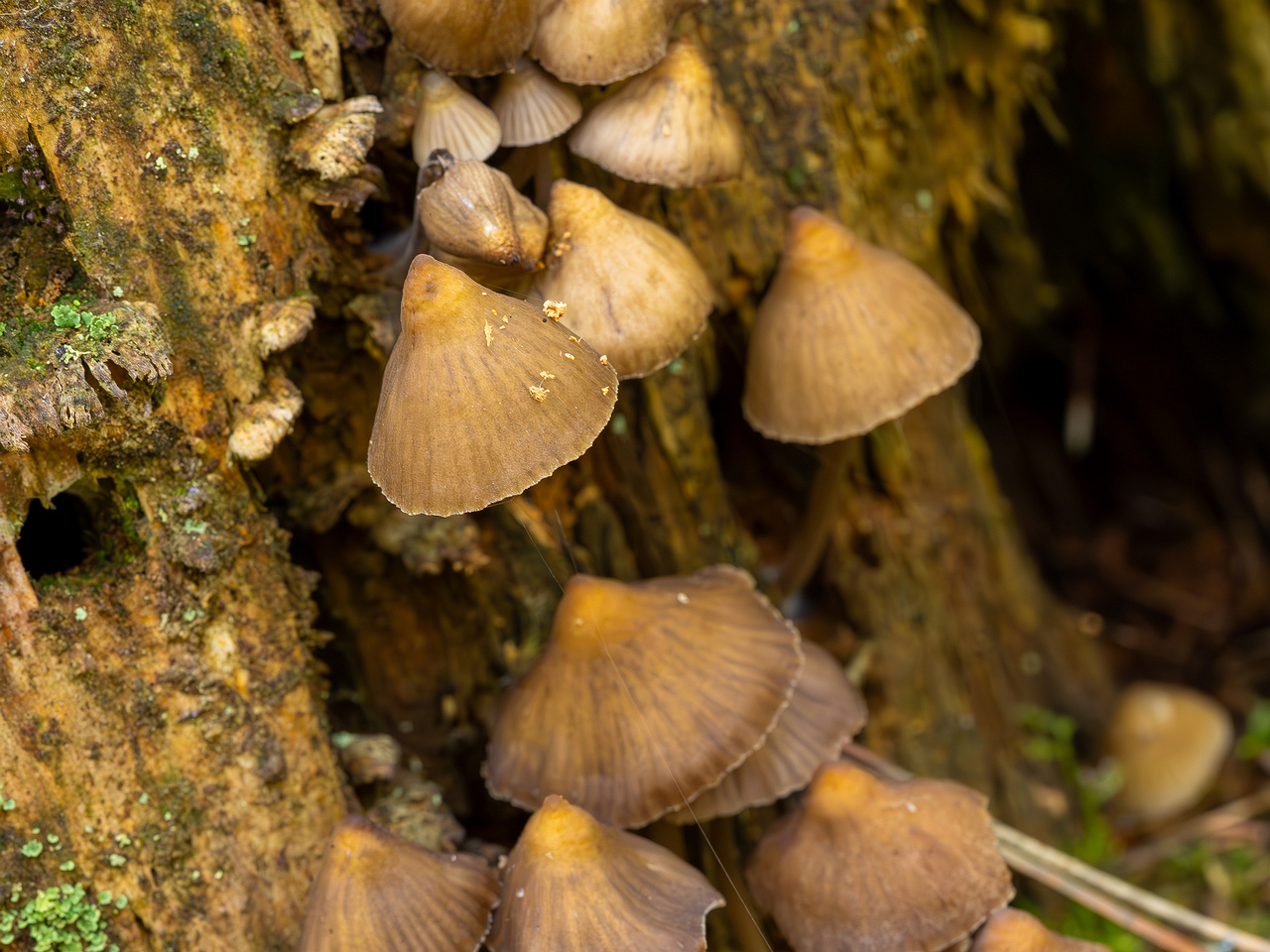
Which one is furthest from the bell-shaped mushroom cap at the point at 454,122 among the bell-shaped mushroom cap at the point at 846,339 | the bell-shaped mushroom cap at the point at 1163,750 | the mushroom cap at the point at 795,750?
the bell-shaped mushroom cap at the point at 1163,750

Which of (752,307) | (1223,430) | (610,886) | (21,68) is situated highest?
(21,68)

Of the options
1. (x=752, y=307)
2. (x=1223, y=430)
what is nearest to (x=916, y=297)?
(x=752, y=307)

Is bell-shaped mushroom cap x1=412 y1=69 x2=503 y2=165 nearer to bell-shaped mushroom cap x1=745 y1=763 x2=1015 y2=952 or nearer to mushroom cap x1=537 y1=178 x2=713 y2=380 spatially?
mushroom cap x1=537 y1=178 x2=713 y2=380

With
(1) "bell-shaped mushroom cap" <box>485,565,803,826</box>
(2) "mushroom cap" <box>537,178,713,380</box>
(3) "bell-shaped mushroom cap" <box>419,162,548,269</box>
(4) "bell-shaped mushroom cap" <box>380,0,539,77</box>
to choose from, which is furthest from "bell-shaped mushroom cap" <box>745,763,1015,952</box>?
(4) "bell-shaped mushroom cap" <box>380,0,539,77</box>

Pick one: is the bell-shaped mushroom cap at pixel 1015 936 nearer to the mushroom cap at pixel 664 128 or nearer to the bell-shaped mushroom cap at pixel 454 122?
the mushroom cap at pixel 664 128

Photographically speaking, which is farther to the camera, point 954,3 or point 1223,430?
point 1223,430

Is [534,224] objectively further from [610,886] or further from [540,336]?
A: [610,886]

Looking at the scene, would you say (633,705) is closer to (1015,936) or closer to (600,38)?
(1015,936)
